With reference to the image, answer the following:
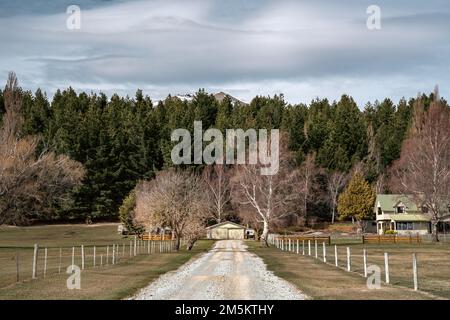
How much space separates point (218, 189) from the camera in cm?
10719

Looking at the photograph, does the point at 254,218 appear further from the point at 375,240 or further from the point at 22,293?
the point at 22,293

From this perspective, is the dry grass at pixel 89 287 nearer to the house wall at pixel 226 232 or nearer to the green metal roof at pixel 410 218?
the house wall at pixel 226 232

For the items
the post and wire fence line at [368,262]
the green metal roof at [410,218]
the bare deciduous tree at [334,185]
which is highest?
the bare deciduous tree at [334,185]

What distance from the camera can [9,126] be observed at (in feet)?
221

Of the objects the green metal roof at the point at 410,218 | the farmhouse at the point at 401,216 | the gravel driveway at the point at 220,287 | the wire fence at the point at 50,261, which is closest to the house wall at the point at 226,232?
the farmhouse at the point at 401,216

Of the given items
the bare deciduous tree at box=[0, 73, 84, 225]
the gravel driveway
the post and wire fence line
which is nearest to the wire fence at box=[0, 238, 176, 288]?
the gravel driveway

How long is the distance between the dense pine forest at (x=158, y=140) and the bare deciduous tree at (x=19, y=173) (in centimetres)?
3314

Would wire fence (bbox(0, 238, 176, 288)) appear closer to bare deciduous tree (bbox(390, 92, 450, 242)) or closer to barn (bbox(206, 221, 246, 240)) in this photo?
bare deciduous tree (bbox(390, 92, 450, 242))

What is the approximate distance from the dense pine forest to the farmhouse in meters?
11.3

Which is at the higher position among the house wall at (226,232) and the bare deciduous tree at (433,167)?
the bare deciduous tree at (433,167)

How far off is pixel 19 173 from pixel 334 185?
61.3 m

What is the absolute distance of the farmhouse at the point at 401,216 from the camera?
99938 mm
